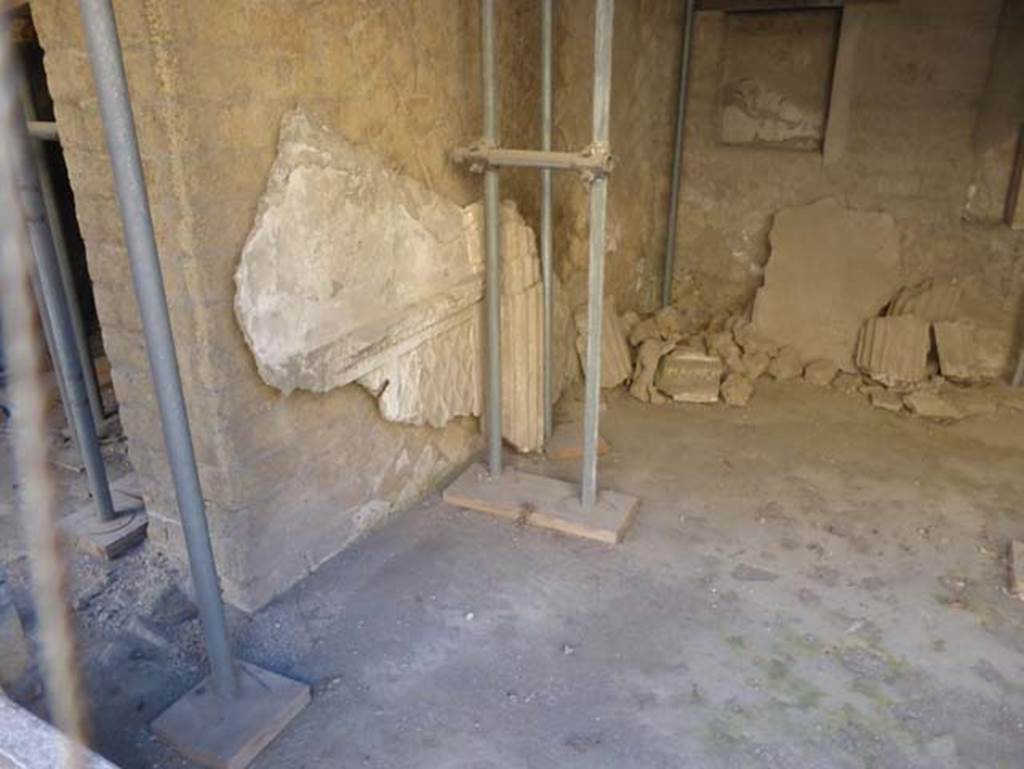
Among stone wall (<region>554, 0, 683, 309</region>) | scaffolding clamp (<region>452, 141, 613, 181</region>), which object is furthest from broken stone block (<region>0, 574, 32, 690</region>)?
→ stone wall (<region>554, 0, 683, 309</region>)

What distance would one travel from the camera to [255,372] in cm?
261

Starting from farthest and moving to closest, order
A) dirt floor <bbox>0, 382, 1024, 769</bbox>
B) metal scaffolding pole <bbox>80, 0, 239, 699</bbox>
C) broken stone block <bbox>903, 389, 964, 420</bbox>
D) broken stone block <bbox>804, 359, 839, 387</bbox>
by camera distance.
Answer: broken stone block <bbox>804, 359, 839, 387</bbox> → broken stone block <bbox>903, 389, 964, 420</bbox> → dirt floor <bbox>0, 382, 1024, 769</bbox> → metal scaffolding pole <bbox>80, 0, 239, 699</bbox>

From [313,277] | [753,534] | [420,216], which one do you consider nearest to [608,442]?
[753,534]

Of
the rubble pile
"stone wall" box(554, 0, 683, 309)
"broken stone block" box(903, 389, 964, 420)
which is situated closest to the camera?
"stone wall" box(554, 0, 683, 309)

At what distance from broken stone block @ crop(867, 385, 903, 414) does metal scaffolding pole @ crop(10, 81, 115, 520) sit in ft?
12.9

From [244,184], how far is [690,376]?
300 cm

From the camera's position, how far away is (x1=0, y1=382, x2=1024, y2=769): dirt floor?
7.77 ft

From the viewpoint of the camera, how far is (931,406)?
4.52 metres

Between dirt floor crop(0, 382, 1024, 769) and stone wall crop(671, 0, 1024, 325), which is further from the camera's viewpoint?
stone wall crop(671, 0, 1024, 325)

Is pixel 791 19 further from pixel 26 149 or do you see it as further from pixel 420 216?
pixel 26 149

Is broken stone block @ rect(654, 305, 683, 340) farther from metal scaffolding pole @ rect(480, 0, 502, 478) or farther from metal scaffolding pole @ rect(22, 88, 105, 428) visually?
metal scaffolding pole @ rect(22, 88, 105, 428)

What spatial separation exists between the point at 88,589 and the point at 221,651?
0.90m

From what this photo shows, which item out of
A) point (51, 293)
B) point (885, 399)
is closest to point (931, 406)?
point (885, 399)

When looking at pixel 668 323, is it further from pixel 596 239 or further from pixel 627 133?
pixel 596 239
